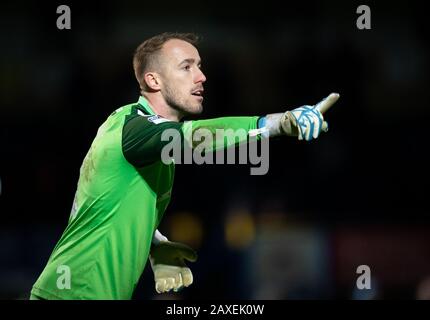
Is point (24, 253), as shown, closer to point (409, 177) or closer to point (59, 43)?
point (59, 43)

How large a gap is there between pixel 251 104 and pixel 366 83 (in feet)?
3.79

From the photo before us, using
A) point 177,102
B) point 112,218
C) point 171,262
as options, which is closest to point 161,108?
A: point 177,102

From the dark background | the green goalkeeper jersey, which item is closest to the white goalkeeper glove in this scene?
the green goalkeeper jersey

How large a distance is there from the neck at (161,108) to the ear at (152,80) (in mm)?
33

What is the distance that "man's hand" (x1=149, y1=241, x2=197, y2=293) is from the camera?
4.57 metres

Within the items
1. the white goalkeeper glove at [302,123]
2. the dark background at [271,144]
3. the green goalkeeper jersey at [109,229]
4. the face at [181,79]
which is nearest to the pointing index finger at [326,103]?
the white goalkeeper glove at [302,123]

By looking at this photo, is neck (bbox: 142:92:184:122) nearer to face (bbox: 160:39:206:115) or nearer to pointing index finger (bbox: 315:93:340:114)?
face (bbox: 160:39:206:115)

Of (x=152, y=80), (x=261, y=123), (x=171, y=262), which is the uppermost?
(x=152, y=80)

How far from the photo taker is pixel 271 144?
803 cm

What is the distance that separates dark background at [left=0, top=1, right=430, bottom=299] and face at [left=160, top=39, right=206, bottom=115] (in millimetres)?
3045

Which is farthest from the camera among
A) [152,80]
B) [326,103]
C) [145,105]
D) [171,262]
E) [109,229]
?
[171,262]

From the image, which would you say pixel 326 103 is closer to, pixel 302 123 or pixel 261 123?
pixel 302 123

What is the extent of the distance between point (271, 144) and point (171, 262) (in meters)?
3.56

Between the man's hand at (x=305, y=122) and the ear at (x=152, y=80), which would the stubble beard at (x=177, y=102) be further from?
the man's hand at (x=305, y=122)
